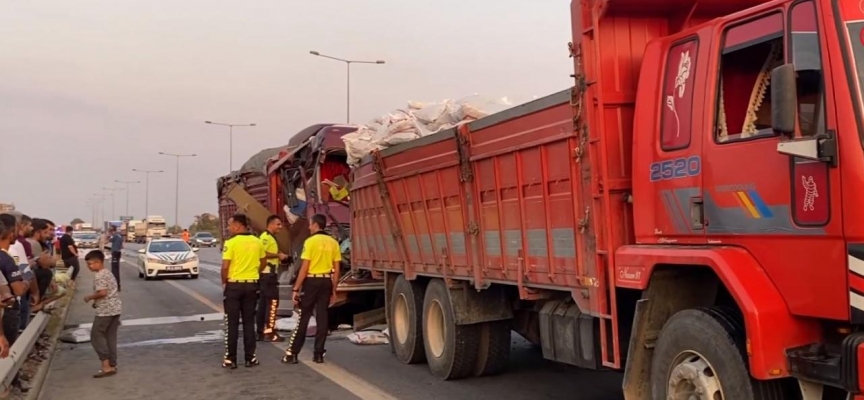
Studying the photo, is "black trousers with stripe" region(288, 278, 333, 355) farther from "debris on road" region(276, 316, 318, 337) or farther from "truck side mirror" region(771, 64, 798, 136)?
"truck side mirror" region(771, 64, 798, 136)

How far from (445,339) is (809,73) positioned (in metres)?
4.74

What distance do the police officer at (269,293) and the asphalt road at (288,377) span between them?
0.40 metres

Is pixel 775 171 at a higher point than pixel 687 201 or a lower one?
higher

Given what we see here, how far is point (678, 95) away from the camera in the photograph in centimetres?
454

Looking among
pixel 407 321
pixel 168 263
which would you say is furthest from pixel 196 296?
pixel 407 321

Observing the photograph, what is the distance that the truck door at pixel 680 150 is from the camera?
432 centimetres

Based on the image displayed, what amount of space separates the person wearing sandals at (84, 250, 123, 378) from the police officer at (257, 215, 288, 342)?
96.7 inches

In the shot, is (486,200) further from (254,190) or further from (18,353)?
(254,190)

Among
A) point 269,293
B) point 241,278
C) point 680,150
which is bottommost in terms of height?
point 269,293

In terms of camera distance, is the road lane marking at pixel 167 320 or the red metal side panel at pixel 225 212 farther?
the red metal side panel at pixel 225 212

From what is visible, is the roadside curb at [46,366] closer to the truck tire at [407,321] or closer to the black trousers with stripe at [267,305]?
the black trousers with stripe at [267,305]

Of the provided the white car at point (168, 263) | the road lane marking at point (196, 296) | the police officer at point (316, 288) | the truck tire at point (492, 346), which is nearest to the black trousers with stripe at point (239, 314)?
the police officer at point (316, 288)

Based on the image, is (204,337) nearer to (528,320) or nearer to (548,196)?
(528,320)

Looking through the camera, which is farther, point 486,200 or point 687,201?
point 486,200
